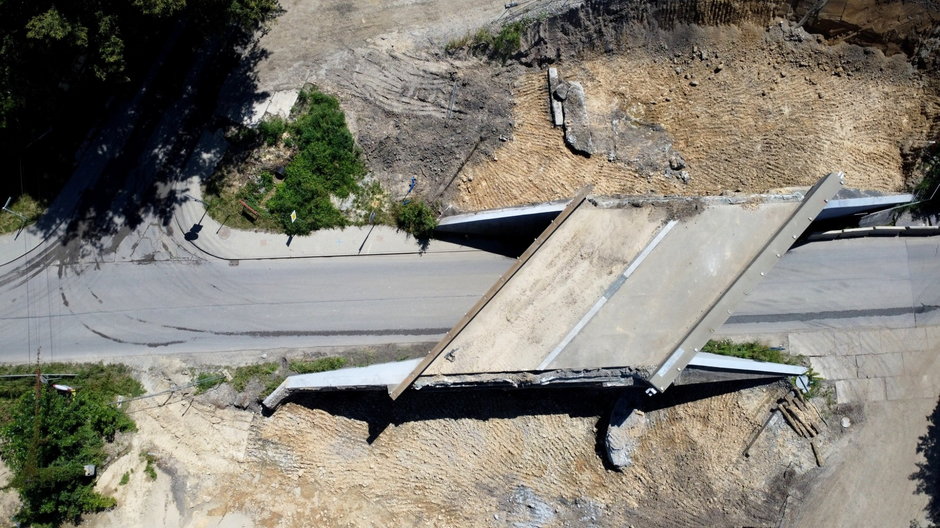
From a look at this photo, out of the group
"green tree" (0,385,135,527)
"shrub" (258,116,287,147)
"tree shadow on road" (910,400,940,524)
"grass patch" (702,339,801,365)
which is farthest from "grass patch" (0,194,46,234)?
"tree shadow on road" (910,400,940,524)

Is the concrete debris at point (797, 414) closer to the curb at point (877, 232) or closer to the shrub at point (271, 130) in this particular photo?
the curb at point (877, 232)

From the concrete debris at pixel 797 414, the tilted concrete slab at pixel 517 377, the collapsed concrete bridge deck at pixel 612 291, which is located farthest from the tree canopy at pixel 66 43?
the concrete debris at pixel 797 414

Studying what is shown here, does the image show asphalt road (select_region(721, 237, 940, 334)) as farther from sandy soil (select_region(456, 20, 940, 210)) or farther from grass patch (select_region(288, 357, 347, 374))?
grass patch (select_region(288, 357, 347, 374))

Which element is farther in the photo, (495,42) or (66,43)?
(495,42)

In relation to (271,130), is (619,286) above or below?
below

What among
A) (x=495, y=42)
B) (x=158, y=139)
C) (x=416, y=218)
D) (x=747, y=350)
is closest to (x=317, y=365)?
(x=416, y=218)

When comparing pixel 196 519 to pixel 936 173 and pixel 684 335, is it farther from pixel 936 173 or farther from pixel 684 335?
pixel 936 173

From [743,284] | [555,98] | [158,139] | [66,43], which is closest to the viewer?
[66,43]

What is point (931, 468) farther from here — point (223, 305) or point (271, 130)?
point (271, 130)
